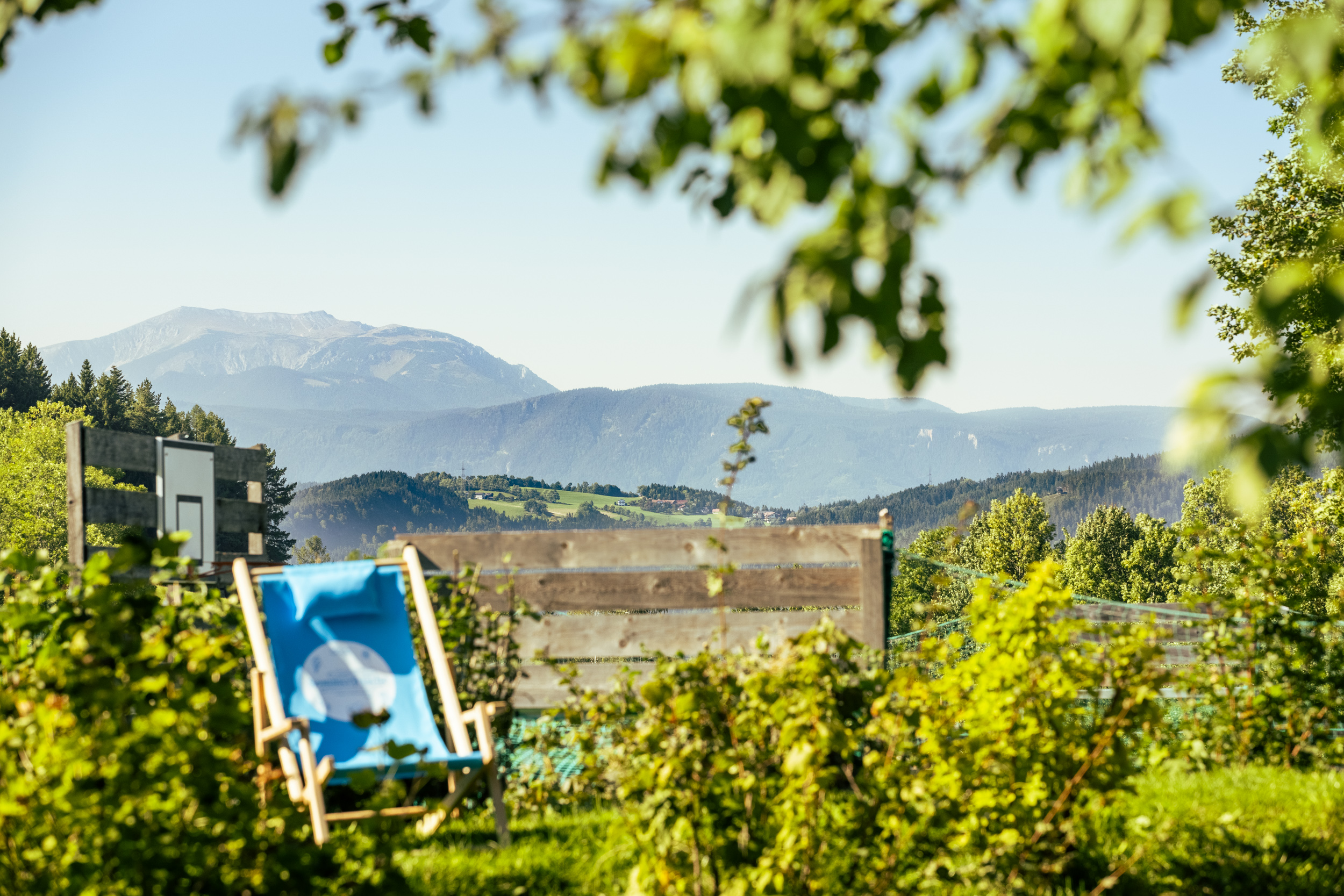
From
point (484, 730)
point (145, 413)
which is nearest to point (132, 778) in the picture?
point (484, 730)

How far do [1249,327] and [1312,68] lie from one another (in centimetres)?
1704

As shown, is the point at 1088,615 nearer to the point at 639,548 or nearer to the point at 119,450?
the point at 639,548

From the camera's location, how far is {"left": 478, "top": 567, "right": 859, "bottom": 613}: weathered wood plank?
4.75 meters

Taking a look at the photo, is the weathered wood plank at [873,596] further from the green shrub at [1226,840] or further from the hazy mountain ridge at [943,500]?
the hazy mountain ridge at [943,500]

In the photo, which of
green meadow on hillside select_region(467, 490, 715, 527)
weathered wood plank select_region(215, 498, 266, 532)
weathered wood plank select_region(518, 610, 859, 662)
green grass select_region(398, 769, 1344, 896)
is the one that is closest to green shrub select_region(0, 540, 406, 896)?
green grass select_region(398, 769, 1344, 896)

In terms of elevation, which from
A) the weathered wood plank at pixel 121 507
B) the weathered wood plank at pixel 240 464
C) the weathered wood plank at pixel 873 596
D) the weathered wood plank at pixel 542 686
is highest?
the weathered wood plank at pixel 240 464

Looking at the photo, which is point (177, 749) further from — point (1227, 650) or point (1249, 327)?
point (1249, 327)

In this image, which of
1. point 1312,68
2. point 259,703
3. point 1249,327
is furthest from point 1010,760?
point 1249,327

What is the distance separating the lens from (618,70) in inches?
48.0

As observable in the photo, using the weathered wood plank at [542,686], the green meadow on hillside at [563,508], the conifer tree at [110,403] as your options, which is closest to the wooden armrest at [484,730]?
the weathered wood plank at [542,686]

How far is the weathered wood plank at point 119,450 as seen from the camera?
5344mm

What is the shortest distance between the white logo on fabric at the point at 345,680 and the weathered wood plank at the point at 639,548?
63cm

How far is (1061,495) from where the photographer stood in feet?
523

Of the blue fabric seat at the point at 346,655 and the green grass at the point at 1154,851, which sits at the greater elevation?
the blue fabric seat at the point at 346,655
